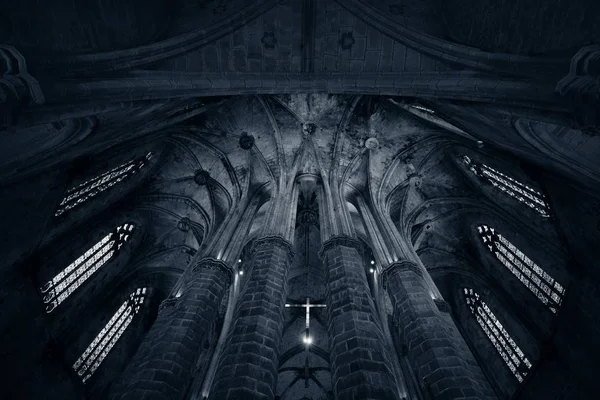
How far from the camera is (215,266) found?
8086 mm

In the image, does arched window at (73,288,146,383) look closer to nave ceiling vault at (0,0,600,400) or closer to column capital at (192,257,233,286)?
nave ceiling vault at (0,0,600,400)

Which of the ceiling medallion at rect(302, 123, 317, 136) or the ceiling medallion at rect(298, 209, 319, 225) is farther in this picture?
the ceiling medallion at rect(298, 209, 319, 225)

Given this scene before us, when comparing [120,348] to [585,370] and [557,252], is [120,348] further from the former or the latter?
[557,252]

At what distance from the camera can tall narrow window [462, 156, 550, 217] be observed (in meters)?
9.39

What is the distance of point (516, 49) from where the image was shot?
21.0 feet

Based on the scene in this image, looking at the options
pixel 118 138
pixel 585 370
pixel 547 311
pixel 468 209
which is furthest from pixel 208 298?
pixel 468 209

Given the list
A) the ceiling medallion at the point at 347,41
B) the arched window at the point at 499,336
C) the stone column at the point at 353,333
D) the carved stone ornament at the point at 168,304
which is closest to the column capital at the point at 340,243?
the stone column at the point at 353,333

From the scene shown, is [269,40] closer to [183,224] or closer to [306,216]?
[306,216]

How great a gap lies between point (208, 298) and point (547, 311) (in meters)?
9.64

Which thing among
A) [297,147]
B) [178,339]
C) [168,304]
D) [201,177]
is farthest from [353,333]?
[201,177]

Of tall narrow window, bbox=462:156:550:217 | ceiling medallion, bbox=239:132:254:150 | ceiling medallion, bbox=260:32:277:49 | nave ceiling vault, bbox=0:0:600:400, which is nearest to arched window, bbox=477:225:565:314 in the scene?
nave ceiling vault, bbox=0:0:600:400

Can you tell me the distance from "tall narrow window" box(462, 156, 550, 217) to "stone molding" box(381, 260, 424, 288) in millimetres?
4365

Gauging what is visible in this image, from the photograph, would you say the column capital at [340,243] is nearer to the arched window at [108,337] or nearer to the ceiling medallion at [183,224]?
the ceiling medallion at [183,224]

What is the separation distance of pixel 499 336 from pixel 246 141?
11.7m
